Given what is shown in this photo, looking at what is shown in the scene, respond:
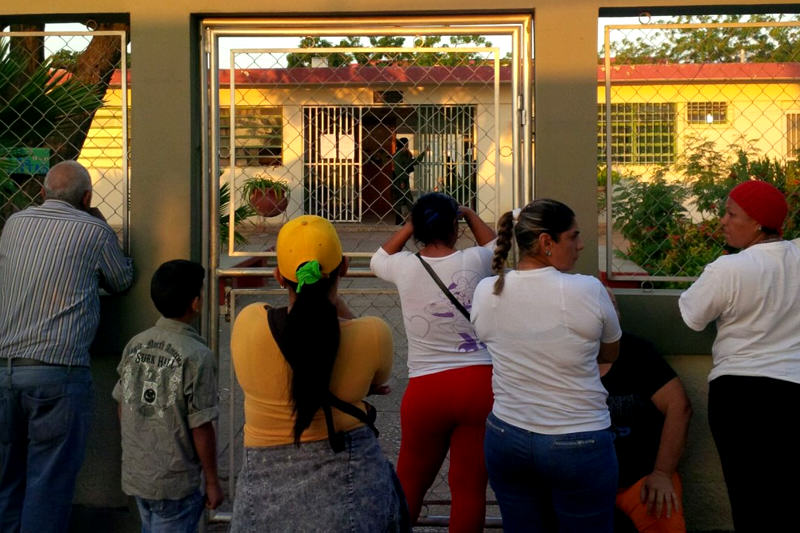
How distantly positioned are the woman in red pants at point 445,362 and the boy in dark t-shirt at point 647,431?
612 mm

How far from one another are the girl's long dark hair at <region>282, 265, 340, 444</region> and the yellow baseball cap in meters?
0.08

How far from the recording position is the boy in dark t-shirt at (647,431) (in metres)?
3.33

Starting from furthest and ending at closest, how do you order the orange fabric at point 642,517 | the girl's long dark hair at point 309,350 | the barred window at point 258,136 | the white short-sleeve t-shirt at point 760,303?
the barred window at point 258,136
the orange fabric at point 642,517
the white short-sleeve t-shirt at point 760,303
the girl's long dark hair at point 309,350

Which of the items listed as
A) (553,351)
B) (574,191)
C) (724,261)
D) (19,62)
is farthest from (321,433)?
(19,62)

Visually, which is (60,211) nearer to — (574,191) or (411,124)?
(411,124)

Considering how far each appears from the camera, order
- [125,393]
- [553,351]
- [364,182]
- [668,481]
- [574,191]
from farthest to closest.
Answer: [364,182] < [574,191] < [668,481] < [125,393] < [553,351]

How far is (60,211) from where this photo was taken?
Result: 11.3ft

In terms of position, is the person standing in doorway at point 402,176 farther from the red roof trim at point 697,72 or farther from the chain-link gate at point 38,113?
the chain-link gate at point 38,113

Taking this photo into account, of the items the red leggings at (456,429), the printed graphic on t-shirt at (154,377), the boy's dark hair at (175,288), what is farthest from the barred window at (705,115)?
the printed graphic on t-shirt at (154,377)

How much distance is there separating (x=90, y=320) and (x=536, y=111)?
218cm

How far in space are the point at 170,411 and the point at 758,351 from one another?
2.15m

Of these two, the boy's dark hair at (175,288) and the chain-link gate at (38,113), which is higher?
the chain-link gate at (38,113)

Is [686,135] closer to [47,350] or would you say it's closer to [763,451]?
[763,451]

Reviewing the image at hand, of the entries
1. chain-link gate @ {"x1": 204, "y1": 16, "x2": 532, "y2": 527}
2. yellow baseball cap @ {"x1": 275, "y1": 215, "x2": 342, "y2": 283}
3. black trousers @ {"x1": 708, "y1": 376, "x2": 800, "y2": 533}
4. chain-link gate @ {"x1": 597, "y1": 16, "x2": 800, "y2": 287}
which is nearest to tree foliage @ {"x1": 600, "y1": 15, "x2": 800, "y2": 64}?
chain-link gate @ {"x1": 597, "y1": 16, "x2": 800, "y2": 287}
